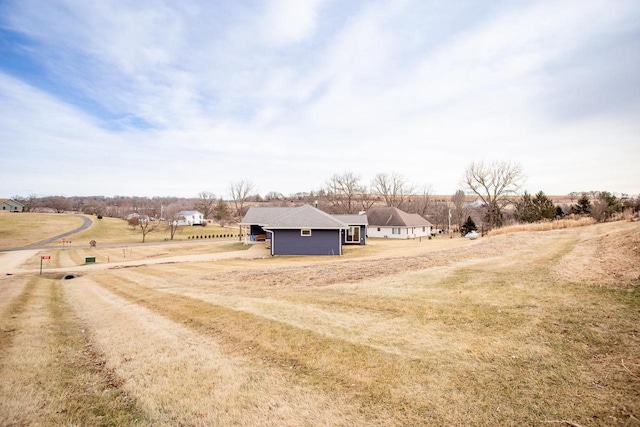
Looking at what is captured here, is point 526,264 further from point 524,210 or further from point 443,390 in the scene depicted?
point 524,210

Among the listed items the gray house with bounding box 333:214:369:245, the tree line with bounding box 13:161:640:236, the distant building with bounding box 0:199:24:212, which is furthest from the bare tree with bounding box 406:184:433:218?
the distant building with bounding box 0:199:24:212

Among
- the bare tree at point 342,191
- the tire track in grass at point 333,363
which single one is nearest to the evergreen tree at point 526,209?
the bare tree at point 342,191

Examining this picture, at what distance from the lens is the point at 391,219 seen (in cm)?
5112

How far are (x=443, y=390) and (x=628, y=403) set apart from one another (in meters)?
2.22

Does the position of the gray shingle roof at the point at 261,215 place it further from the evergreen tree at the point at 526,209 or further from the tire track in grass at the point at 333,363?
the evergreen tree at the point at 526,209

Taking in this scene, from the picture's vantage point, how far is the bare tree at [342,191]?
70188 mm

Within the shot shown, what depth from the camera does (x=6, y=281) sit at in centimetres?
1883

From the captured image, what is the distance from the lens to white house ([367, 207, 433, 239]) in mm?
50344

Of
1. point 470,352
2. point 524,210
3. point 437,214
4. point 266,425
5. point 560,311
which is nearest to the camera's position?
point 266,425

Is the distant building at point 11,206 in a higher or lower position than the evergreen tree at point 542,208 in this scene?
higher

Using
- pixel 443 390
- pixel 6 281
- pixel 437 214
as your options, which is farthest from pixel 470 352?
pixel 437 214

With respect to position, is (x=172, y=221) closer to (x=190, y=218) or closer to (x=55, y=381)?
(x=190, y=218)

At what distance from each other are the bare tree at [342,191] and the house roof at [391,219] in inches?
592

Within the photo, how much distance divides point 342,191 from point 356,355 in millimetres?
66690
